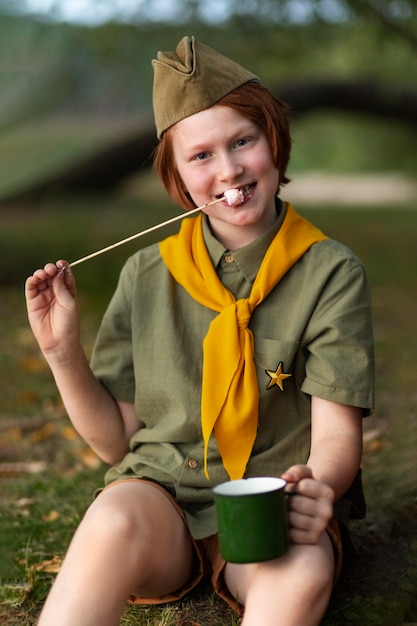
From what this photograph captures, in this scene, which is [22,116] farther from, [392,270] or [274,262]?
[274,262]

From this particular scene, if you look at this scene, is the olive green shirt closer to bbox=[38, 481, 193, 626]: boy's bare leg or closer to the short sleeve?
the short sleeve

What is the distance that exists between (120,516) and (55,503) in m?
1.48

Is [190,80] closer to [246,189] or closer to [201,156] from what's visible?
[201,156]

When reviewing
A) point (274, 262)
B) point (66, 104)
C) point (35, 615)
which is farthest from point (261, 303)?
point (66, 104)

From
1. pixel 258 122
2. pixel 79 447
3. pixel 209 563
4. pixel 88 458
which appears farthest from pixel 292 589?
pixel 79 447

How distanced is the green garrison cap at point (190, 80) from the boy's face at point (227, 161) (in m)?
0.03

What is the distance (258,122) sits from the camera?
2365 millimetres

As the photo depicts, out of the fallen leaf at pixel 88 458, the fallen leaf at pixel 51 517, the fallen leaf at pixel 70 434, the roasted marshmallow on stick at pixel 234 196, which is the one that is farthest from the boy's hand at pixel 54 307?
the fallen leaf at pixel 70 434

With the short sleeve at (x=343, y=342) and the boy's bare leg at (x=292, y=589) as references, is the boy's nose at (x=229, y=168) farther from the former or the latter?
the boy's bare leg at (x=292, y=589)

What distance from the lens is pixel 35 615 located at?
261 centimetres

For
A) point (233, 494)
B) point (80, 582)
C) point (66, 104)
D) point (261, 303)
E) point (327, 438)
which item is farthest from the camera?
point (66, 104)

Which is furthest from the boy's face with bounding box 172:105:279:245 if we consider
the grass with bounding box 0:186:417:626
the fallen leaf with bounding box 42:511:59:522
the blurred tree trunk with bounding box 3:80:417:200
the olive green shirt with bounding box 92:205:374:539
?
the blurred tree trunk with bounding box 3:80:417:200

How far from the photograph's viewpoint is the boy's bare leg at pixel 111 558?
1.98m

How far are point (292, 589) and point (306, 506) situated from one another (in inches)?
6.6
